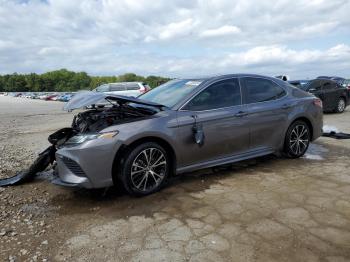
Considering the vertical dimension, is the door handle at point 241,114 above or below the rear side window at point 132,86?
below

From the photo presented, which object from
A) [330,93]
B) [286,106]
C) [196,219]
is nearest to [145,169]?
[196,219]

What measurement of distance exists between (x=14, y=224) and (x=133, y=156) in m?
1.55

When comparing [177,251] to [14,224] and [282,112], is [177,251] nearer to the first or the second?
[14,224]

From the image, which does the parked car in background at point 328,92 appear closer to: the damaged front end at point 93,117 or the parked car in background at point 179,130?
the parked car in background at point 179,130

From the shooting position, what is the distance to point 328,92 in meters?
14.5

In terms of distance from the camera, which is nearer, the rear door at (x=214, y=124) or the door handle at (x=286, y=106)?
the rear door at (x=214, y=124)

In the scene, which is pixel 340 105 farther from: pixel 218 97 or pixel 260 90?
pixel 218 97

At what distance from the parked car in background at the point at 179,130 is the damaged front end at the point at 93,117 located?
0.05 feet

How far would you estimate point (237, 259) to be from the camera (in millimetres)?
3197

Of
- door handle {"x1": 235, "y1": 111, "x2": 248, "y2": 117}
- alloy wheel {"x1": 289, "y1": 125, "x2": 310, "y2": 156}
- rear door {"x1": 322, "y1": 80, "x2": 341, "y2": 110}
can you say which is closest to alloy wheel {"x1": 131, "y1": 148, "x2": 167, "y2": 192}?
door handle {"x1": 235, "y1": 111, "x2": 248, "y2": 117}

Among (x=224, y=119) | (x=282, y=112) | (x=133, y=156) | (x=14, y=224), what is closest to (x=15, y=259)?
(x=14, y=224)

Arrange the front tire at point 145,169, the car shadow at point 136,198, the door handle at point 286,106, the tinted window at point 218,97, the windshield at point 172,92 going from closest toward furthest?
A: the car shadow at point 136,198
the front tire at point 145,169
the tinted window at point 218,97
the windshield at point 172,92
the door handle at point 286,106

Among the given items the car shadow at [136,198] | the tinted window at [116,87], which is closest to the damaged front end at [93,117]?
the car shadow at [136,198]

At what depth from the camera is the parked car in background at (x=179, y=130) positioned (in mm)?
4555
